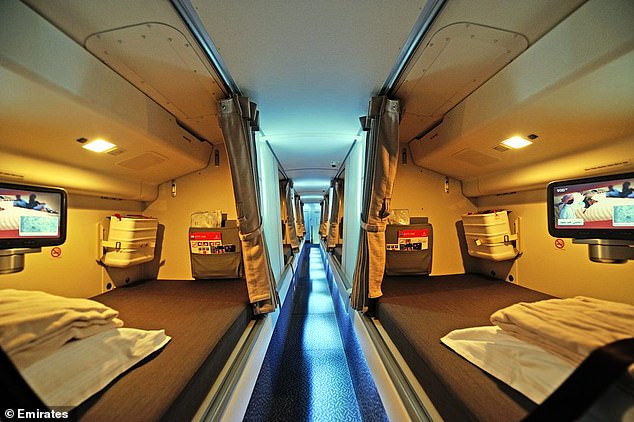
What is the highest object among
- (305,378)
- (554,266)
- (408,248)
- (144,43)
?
(144,43)

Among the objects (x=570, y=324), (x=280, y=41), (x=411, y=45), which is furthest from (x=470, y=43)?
(x=570, y=324)

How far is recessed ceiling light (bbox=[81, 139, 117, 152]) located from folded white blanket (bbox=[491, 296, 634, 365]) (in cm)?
313

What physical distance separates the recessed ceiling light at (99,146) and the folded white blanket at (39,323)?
132 centimetres

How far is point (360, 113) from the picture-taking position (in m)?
2.79

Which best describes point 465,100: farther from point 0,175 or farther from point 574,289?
point 0,175

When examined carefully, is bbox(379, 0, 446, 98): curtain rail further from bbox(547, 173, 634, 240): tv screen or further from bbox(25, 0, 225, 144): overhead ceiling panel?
bbox(547, 173, 634, 240): tv screen

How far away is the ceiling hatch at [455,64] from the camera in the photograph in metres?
1.50

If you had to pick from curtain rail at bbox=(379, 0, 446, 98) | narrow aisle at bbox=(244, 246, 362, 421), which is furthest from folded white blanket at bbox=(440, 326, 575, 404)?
curtain rail at bbox=(379, 0, 446, 98)

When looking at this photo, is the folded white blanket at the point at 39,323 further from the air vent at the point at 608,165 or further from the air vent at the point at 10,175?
the air vent at the point at 608,165

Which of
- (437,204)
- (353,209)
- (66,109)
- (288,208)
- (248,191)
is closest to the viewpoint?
(66,109)

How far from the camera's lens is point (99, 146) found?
6.86ft

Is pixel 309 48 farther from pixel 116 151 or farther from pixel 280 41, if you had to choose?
pixel 116 151

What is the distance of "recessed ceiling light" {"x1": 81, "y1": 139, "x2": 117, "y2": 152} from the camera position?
202 cm

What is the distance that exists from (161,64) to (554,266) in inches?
155
